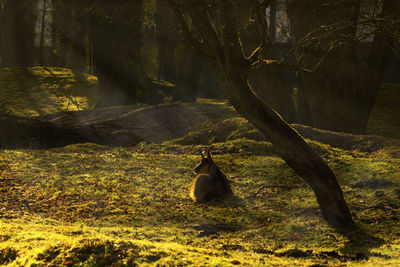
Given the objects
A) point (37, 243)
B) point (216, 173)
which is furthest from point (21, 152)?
point (37, 243)

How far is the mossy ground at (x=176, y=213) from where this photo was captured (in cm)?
526

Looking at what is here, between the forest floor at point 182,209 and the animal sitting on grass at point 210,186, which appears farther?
the animal sitting on grass at point 210,186

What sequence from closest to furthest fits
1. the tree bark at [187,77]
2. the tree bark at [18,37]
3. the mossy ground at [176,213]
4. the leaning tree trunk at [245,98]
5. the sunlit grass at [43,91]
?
the mossy ground at [176,213] → the leaning tree trunk at [245,98] → the tree bark at [187,77] → the sunlit grass at [43,91] → the tree bark at [18,37]

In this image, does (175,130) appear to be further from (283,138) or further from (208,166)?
(283,138)

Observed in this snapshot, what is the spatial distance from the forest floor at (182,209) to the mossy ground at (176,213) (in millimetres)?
17

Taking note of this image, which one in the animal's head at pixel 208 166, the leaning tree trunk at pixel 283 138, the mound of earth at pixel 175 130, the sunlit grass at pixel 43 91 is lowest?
the sunlit grass at pixel 43 91

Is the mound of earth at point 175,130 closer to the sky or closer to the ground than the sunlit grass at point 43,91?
closer to the sky

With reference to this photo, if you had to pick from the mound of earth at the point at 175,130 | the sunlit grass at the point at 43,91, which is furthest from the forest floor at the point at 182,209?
the sunlit grass at the point at 43,91

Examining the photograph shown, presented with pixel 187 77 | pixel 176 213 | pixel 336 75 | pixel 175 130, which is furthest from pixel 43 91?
pixel 176 213

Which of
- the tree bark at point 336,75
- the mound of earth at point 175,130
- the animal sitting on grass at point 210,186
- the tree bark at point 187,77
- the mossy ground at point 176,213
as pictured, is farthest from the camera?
the tree bark at point 187,77

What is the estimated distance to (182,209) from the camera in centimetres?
777

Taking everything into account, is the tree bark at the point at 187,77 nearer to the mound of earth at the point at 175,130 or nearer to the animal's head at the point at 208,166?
the mound of earth at the point at 175,130

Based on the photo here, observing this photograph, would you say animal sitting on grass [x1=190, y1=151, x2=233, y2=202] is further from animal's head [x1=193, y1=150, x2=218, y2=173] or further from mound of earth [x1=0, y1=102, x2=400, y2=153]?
mound of earth [x1=0, y1=102, x2=400, y2=153]

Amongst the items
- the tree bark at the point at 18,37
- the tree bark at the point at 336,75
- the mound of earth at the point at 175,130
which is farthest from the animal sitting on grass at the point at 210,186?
the tree bark at the point at 18,37
